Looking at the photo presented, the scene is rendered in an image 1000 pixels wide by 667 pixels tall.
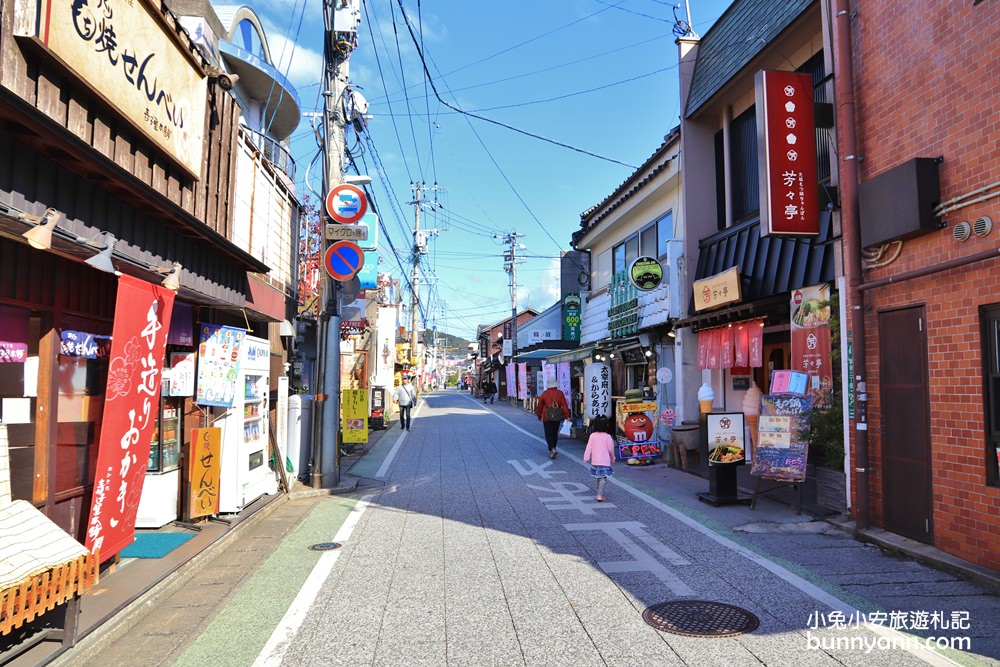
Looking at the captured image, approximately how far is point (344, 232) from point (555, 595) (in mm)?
7953

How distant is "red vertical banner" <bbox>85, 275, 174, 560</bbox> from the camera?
5012 mm

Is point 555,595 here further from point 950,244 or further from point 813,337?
point 813,337

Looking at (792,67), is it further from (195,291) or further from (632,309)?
(195,291)

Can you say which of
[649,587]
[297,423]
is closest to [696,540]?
[649,587]

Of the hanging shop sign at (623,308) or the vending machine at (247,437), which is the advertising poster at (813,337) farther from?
the vending machine at (247,437)

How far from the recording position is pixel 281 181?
1205 centimetres

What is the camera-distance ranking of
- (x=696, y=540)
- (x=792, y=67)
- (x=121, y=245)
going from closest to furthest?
(x=121, y=245) < (x=696, y=540) < (x=792, y=67)

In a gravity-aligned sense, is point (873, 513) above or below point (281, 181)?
below

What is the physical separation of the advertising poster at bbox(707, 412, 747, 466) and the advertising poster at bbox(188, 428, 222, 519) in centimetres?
705

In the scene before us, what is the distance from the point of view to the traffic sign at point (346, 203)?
1152cm

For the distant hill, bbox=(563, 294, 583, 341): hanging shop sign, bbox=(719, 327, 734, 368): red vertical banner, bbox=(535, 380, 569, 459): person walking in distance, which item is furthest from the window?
the distant hill

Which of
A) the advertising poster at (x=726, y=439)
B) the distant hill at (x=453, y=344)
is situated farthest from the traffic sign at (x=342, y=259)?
the distant hill at (x=453, y=344)

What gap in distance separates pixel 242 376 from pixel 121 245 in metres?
3.74

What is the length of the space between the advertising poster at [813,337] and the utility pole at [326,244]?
768 centimetres
